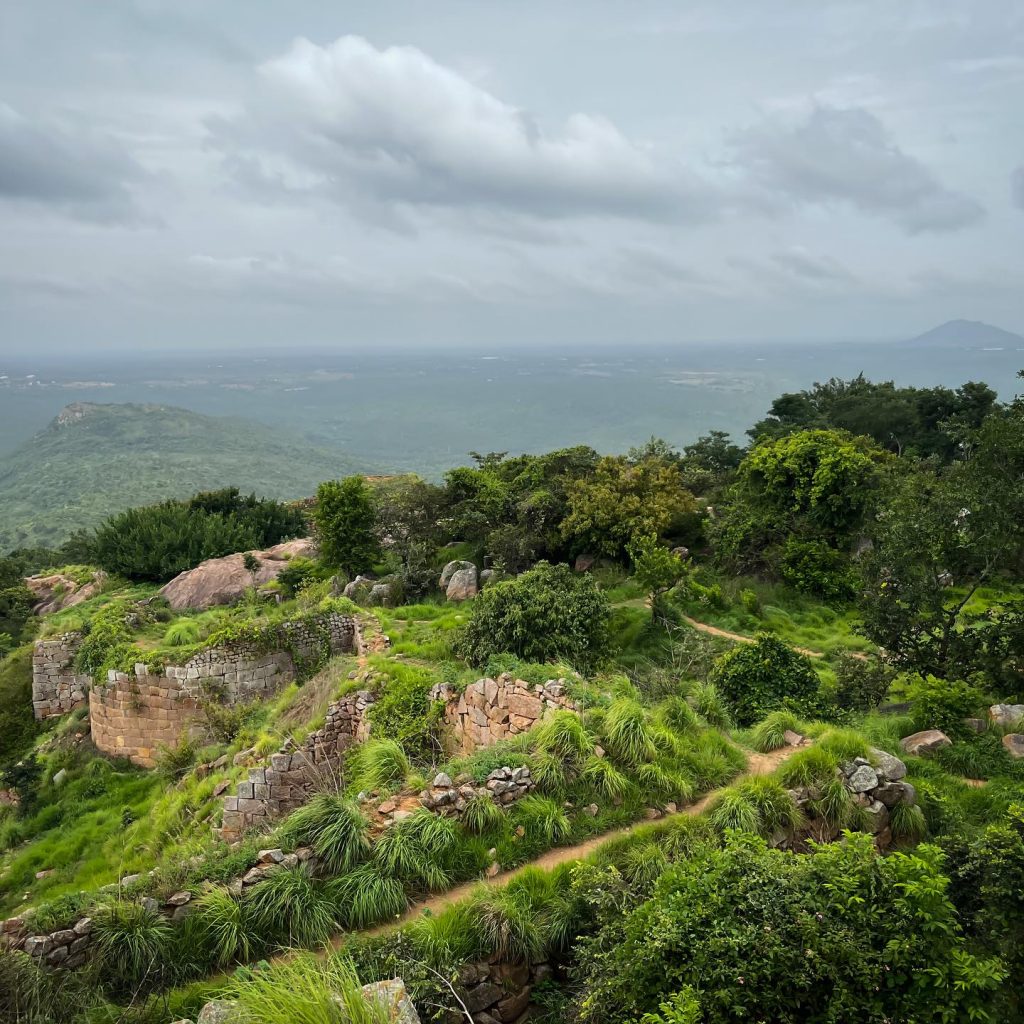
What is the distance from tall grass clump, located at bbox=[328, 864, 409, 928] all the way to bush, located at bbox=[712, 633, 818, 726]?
632 cm

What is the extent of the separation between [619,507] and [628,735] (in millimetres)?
12025

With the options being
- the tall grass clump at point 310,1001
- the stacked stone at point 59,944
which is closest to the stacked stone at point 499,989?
the tall grass clump at point 310,1001

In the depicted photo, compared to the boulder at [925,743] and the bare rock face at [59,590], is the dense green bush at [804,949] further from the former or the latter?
the bare rock face at [59,590]

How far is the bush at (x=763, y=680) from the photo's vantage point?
34.0 feet

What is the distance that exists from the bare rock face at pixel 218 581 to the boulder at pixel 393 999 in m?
15.2

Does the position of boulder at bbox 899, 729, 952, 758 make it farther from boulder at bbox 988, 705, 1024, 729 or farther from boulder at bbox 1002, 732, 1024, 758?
boulder at bbox 988, 705, 1024, 729

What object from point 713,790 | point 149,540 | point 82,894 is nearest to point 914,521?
point 713,790

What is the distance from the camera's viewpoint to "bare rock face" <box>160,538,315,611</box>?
18484 millimetres

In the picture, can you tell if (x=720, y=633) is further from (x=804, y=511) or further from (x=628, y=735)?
(x=628, y=735)

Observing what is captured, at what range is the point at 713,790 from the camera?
305 inches

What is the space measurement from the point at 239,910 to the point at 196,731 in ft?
23.1

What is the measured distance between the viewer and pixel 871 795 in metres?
7.23

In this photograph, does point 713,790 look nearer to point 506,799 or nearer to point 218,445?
point 506,799

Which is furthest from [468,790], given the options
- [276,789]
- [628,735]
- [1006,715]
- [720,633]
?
[720,633]
